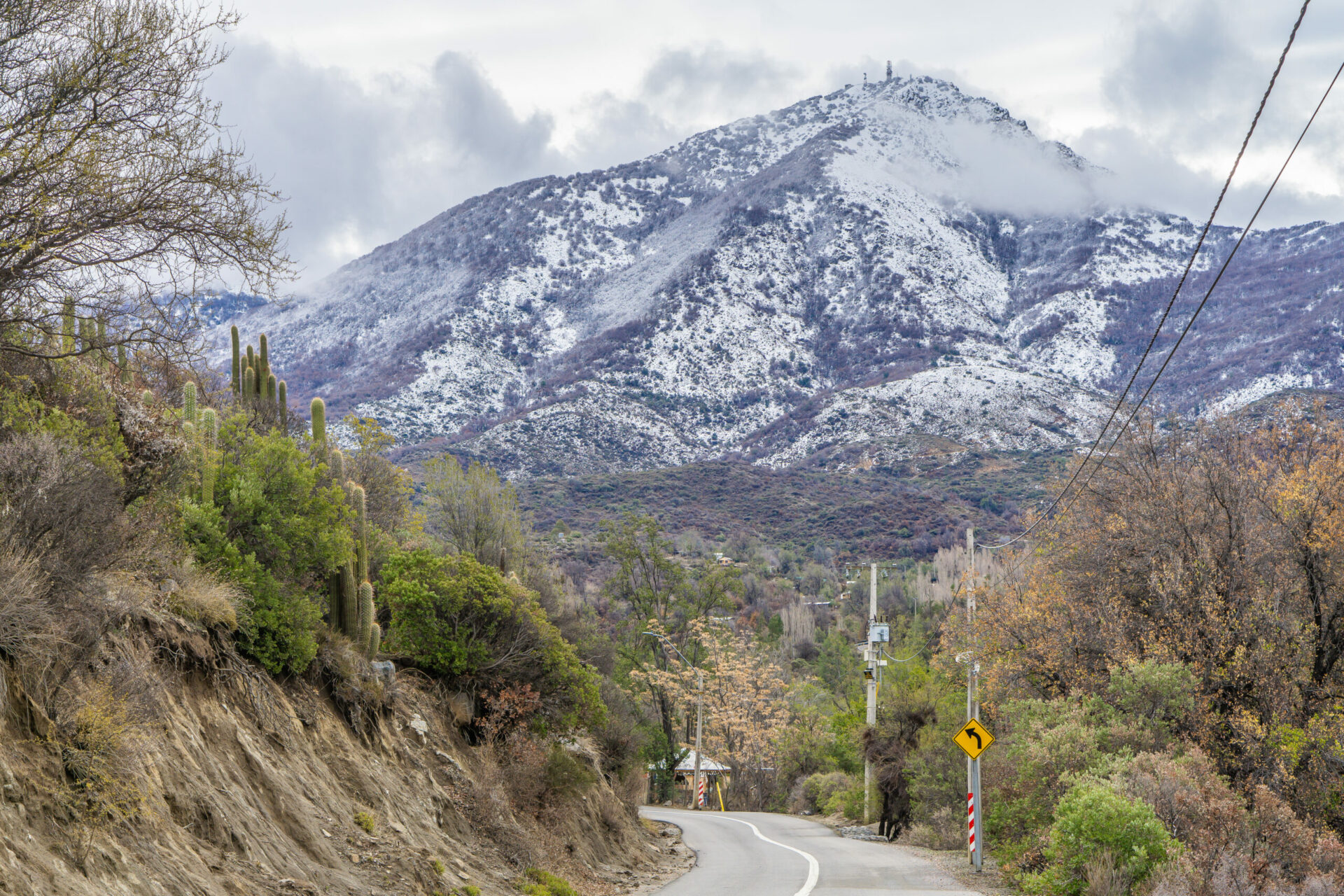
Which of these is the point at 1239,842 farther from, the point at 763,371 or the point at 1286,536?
the point at 763,371

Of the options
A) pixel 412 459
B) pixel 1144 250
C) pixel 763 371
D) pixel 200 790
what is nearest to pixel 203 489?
pixel 200 790

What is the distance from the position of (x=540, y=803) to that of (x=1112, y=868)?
10788mm

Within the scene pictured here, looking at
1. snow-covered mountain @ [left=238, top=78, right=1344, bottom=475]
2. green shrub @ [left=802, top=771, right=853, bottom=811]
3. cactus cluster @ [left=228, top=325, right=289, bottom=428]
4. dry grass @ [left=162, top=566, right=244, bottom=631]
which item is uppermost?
snow-covered mountain @ [left=238, top=78, right=1344, bottom=475]

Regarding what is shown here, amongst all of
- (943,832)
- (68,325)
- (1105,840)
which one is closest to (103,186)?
(68,325)

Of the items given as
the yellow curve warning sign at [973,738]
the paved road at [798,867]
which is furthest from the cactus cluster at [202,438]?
the yellow curve warning sign at [973,738]

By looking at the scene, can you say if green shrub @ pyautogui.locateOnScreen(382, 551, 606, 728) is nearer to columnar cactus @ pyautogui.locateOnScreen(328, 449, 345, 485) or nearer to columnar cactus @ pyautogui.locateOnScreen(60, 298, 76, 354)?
columnar cactus @ pyautogui.locateOnScreen(328, 449, 345, 485)

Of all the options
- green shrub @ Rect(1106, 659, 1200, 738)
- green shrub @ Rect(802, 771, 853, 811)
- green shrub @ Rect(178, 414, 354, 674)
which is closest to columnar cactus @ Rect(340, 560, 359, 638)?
green shrub @ Rect(178, 414, 354, 674)

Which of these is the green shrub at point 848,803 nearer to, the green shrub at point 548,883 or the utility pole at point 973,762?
the utility pole at point 973,762

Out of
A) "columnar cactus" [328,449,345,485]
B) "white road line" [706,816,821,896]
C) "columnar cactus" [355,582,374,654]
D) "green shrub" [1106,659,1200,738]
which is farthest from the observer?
"green shrub" [1106,659,1200,738]

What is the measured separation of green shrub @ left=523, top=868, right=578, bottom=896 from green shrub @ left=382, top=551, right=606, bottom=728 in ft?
16.1

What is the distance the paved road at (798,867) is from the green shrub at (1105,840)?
2041 mm

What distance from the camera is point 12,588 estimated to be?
8.04m

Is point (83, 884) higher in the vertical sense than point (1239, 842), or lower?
higher

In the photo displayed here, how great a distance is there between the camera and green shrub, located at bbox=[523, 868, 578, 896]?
1564 centimetres
